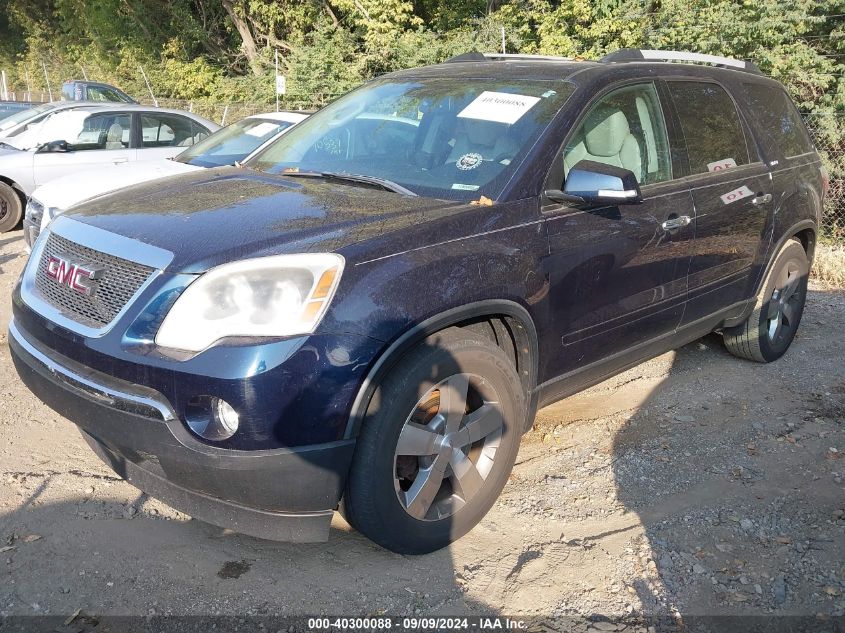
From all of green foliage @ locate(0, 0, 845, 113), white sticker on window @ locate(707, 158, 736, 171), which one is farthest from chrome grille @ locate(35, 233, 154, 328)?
green foliage @ locate(0, 0, 845, 113)

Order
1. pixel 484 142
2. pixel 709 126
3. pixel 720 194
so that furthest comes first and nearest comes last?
pixel 709 126, pixel 720 194, pixel 484 142

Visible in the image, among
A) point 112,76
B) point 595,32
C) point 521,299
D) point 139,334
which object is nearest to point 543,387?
point 521,299

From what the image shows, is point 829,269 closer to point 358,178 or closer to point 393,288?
point 358,178

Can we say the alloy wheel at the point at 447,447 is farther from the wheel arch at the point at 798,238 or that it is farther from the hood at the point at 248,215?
the wheel arch at the point at 798,238

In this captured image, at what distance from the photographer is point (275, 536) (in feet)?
8.46

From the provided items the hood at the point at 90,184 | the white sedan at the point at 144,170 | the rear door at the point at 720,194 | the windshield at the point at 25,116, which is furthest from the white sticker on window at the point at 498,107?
the windshield at the point at 25,116

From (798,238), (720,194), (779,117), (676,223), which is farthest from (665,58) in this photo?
(798,238)

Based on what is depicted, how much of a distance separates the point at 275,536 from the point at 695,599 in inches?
62.5

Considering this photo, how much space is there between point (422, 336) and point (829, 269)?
6.67 meters

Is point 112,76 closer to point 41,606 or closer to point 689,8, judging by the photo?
point 689,8

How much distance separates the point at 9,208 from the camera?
9211 millimetres

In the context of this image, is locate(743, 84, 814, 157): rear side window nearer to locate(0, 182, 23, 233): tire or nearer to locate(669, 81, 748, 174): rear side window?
locate(669, 81, 748, 174): rear side window

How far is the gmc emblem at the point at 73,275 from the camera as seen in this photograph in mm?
2676

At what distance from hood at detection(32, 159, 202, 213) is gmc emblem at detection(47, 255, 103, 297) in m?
3.19
